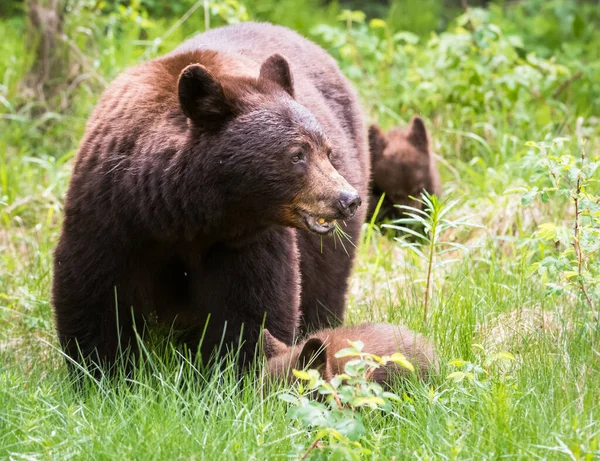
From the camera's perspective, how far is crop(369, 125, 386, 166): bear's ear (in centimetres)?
875

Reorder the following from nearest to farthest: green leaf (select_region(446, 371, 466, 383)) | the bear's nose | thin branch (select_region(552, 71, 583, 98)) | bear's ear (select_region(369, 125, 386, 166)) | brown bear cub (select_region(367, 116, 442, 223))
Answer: green leaf (select_region(446, 371, 466, 383))
the bear's nose
brown bear cub (select_region(367, 116, 442, 223))
bear's ear (select_region(369, 125, 386, 166))
thin branch (select_region(552, 71, 583, 98))

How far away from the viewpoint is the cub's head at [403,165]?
8445 millimetres

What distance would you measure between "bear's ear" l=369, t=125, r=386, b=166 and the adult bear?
11.1 ft

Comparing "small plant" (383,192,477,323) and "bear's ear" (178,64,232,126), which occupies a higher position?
"bear's ear" (178,64,232,126)

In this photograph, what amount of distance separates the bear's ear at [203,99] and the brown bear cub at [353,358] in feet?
3.53

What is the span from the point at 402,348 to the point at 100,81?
17.3ft

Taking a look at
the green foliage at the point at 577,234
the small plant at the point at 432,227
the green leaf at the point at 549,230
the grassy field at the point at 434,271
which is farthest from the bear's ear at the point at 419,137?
the green leaf at the point at 549,230

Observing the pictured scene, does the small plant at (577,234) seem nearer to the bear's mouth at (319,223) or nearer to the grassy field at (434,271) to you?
the grassy field at (434,271)

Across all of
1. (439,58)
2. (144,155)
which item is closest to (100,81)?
(439,58)

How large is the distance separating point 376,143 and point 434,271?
2.52m

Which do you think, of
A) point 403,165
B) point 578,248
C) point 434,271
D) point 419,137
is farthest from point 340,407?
point 419,137

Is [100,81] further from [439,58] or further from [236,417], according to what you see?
[236,417]

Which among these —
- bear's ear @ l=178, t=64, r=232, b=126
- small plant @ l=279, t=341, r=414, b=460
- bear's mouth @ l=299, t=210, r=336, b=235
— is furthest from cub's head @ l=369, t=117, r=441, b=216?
small plant @ l=279, t=341, r=414, b=460

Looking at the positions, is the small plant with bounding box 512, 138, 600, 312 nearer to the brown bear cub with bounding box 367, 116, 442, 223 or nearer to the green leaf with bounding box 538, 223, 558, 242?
the green leaf with bounding box 538, 223, 558, 242
